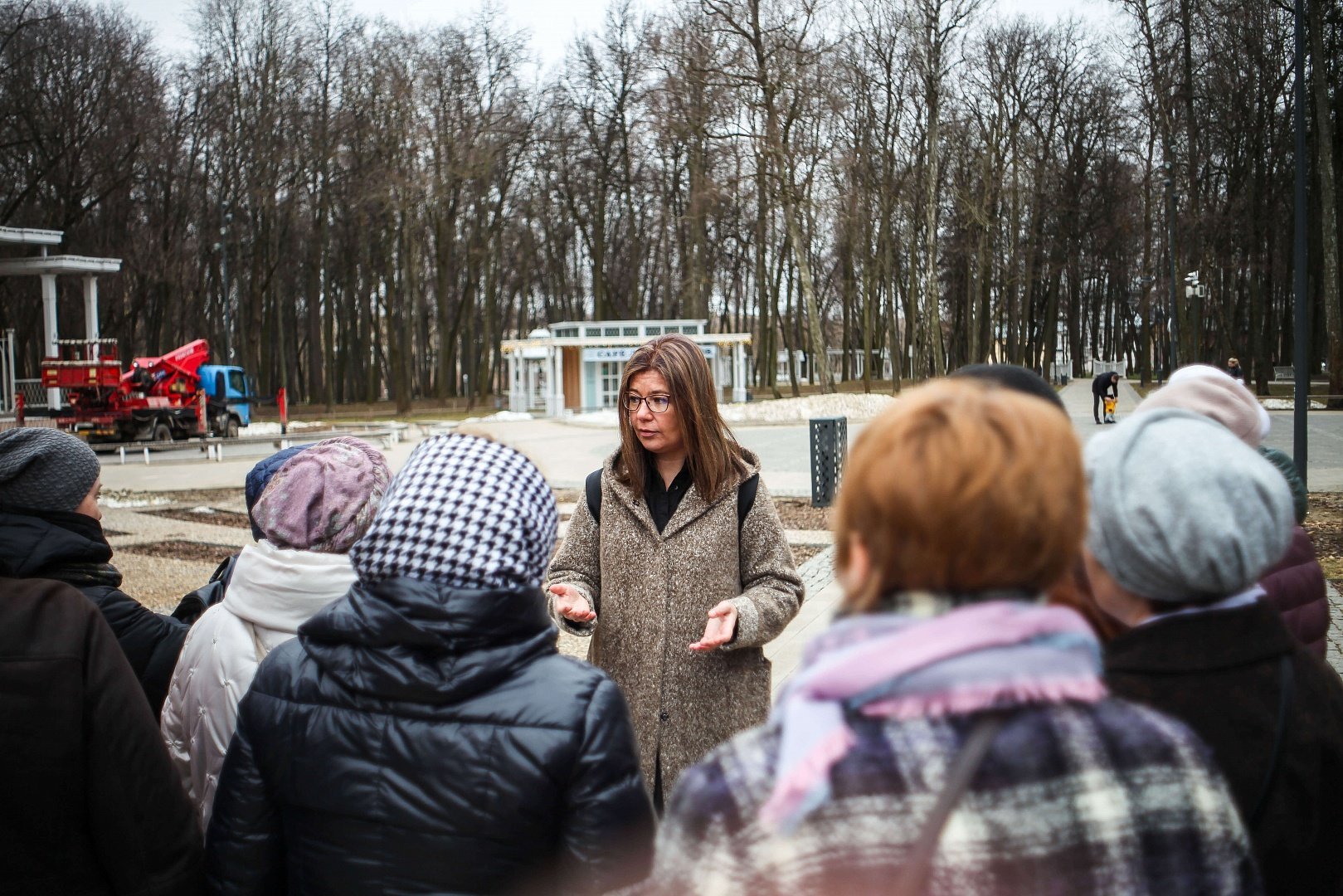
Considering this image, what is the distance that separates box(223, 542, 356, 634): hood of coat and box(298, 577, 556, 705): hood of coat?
0.75 meters

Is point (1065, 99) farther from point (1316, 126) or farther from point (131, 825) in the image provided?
point (131, 825)

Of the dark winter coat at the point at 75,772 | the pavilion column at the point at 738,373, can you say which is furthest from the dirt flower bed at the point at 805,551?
the pavilion column at the point at 738,373

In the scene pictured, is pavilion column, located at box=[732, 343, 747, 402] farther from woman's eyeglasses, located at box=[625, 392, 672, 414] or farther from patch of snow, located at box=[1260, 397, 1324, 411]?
woman's eyeglasses, located at box=[625, 392, 672, 414]

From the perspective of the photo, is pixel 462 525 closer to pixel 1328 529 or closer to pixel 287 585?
pixel 287 585

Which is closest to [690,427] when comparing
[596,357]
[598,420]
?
[598,420]

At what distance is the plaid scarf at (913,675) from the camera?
1161 millimetres

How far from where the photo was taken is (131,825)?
2127 mm

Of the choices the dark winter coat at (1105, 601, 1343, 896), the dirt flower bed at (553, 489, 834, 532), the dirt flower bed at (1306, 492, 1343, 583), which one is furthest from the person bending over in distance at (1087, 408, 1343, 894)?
the dirt flower bed at (553, 489, 834, 532)

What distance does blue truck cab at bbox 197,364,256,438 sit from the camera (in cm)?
3475

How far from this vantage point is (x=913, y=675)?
1164mm

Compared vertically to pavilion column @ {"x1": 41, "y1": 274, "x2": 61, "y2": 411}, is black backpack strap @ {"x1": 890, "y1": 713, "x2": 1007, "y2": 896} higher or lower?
lower

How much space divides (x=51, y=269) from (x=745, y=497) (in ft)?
105

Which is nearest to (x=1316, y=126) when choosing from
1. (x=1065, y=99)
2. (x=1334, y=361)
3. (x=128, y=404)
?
(x=1334, y=361)

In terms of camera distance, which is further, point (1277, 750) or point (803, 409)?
point (803, 409)
